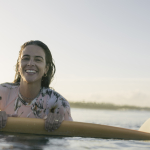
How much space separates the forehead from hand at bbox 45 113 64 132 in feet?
2.77

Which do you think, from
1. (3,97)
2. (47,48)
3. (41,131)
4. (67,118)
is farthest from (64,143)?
(47,48)

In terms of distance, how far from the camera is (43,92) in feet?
10.9

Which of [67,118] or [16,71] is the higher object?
[16,71]

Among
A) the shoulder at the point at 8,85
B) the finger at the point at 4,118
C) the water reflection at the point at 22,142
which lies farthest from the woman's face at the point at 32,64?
the water reflection at the point at 22,142

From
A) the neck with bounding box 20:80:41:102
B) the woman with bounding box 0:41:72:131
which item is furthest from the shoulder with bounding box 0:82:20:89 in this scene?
the neck with bounding box 20:80:41:102

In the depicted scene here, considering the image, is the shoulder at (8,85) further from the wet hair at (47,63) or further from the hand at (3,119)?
the hand at (3,119)

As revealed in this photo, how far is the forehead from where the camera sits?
3.22m

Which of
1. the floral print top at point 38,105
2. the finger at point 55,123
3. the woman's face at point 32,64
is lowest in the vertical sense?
the finger at point 55,123

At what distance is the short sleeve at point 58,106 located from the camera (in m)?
3.15

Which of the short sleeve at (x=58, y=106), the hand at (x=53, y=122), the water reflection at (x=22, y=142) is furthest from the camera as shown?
the short sleeve at (x=58, y=106)

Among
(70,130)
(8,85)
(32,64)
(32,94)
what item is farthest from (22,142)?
(8,85)

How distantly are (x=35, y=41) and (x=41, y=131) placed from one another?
1.23 meters

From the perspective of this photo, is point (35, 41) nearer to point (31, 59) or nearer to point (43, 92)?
point (31, 59)

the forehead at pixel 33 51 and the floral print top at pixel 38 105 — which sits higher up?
the forehead at pixel 33 51
